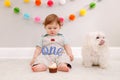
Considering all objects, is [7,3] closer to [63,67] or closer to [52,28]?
[52,28]

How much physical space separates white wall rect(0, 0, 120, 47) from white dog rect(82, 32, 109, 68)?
44 centimetres

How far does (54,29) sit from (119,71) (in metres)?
0.54

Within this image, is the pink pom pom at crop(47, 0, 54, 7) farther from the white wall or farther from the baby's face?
the baby's face

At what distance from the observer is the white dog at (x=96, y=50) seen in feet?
5.50

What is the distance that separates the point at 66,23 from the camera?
6.97 feet

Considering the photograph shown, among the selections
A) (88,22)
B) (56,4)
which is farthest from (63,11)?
(88,22)

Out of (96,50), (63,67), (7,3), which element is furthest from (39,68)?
(7,3)

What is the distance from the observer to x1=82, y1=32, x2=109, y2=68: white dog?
168cm

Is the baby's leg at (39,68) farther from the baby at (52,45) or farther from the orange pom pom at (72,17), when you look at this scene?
the orange pom pom at (72,17)

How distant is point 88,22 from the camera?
6.98ft

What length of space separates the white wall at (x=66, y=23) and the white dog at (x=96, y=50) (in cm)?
44

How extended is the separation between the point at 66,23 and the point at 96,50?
0.53 m

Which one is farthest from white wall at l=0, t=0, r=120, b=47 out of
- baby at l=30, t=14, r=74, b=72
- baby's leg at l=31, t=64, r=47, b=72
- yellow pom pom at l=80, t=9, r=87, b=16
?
baby's leg at l=31, t=64, r=47, b=72

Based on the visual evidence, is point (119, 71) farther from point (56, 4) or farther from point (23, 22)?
point (23, 22)
